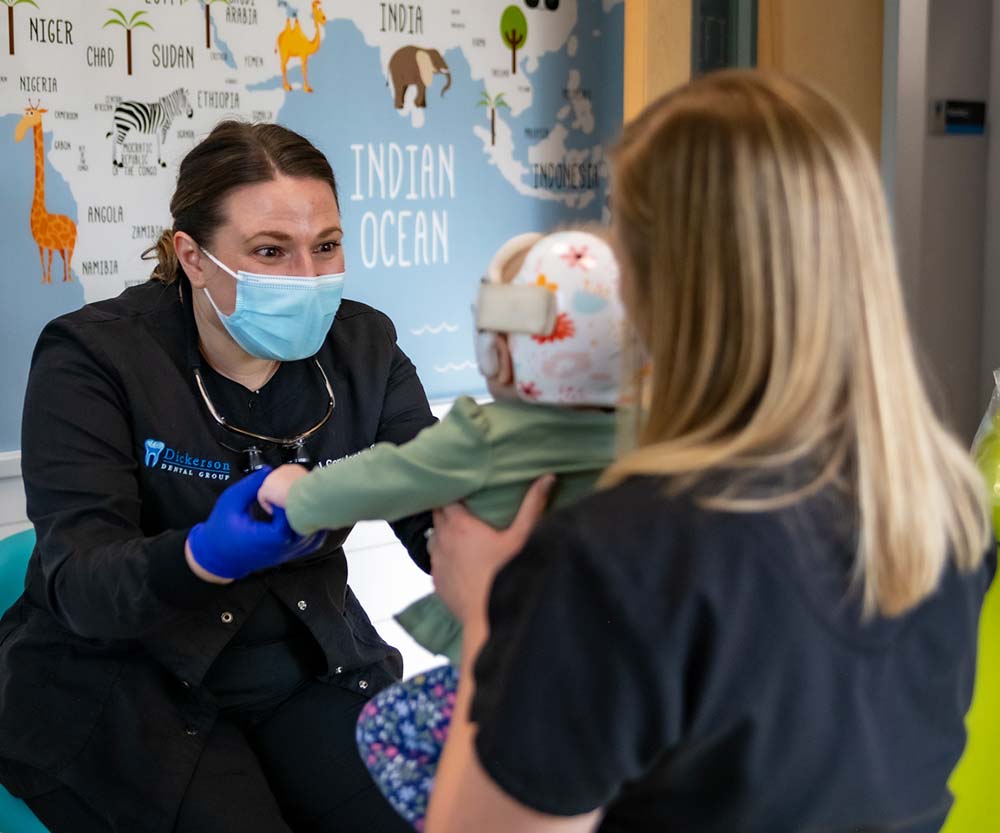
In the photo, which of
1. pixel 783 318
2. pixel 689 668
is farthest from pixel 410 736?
pixel 783 318

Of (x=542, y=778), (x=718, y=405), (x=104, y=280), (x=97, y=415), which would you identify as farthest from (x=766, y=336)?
(x=104, y=280)

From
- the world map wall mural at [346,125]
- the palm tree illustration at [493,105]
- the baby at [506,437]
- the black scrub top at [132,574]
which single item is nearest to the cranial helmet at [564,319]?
the baby at [506,437]

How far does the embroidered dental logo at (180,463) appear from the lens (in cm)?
161

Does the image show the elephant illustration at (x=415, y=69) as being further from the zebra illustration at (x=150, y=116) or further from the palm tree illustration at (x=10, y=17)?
the palm tree illustration at (x=10, y=17)

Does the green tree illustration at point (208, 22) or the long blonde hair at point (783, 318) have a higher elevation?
the green tree illustration at point (208, 22)

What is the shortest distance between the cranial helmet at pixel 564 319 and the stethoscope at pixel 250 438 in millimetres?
656

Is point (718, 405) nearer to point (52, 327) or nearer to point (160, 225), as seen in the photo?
point (52, 327)

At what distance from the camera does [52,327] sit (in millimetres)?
1599

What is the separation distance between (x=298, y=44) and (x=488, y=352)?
62.6 inches

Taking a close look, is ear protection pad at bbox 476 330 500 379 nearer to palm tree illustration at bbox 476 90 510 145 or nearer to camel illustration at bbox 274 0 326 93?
camel illustration at bbox 274 0 326 93

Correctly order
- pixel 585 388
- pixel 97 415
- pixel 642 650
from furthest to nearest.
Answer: pixel 97 415 → pixel 585 388 → pixel 642 650

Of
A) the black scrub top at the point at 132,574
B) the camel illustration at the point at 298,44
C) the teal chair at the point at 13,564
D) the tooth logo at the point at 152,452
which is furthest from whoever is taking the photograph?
the camel illustration at the point at 298,44

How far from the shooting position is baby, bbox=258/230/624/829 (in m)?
1.07

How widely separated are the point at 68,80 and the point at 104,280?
0.38 m
